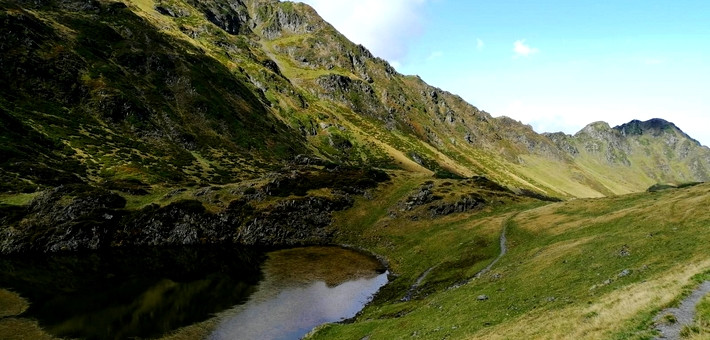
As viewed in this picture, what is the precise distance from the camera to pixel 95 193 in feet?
360

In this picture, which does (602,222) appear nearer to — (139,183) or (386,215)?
(386,215)

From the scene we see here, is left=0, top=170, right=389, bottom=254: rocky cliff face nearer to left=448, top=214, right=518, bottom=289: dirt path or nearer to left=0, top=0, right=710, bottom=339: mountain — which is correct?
left=0, top=0, right=710, bottom=339: mountain

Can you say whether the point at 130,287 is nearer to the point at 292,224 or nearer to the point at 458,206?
the point at 292,224

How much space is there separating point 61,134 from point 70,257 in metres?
89.3

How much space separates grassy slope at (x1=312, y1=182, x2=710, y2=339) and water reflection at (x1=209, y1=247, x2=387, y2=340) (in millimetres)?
5270

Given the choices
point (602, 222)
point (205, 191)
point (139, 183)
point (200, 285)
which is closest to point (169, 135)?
point (139, 183)

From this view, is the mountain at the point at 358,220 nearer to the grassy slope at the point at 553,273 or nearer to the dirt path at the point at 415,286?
the grassy slope at the point at 553,273

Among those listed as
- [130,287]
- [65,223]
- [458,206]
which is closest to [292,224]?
[458,206]

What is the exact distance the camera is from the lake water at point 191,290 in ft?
174

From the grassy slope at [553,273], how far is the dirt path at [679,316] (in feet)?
2.12

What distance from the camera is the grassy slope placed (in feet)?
84.1

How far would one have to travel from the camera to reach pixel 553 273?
1800 inches

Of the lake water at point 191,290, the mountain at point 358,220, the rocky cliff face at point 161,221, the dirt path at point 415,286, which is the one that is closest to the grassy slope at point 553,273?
the mountain at point 358,220

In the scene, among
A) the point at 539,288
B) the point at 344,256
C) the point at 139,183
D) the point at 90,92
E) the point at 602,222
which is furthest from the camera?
the point at 90,92
